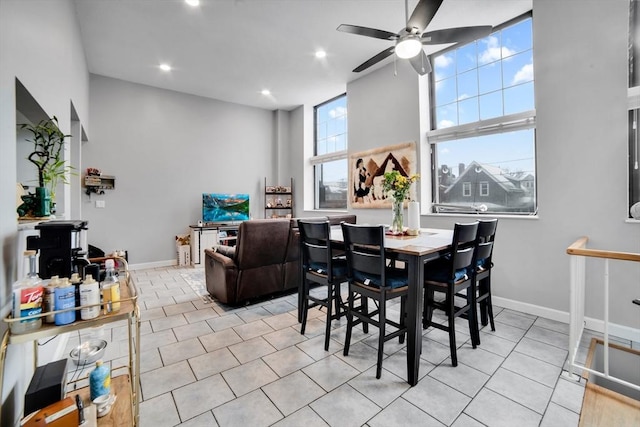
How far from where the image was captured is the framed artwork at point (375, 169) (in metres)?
4.32

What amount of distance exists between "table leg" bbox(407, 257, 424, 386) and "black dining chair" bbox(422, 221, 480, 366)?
0.35 metres

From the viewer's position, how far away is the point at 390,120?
461cm

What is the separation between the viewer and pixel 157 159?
555 cm

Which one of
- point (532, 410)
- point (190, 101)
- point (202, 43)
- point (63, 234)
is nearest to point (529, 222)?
point (532, 410)

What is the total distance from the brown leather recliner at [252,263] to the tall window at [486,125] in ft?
7.98

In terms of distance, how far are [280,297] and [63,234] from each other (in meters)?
2.49

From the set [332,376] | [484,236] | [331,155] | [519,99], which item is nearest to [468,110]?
[519,99]

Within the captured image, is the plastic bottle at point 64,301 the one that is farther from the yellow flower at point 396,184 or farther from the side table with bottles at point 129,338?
the yellow flower at point 396,184

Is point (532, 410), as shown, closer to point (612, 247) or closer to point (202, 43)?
point (612, 247)

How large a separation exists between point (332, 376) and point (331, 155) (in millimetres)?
4700

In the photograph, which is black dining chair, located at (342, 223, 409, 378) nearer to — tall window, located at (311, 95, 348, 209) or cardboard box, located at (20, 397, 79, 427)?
cardboard box, located at (20, 397, 79, 427)

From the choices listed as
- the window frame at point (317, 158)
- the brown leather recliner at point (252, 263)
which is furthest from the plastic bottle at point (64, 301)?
the window frame at point (317, 158)

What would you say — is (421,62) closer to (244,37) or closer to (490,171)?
(490,171)

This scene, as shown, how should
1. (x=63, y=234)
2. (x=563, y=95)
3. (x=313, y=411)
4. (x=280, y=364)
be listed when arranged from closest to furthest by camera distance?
(x=63, y=234) < (x=313, y=411) < (x=280, y=364) < (x=563, y=95)
